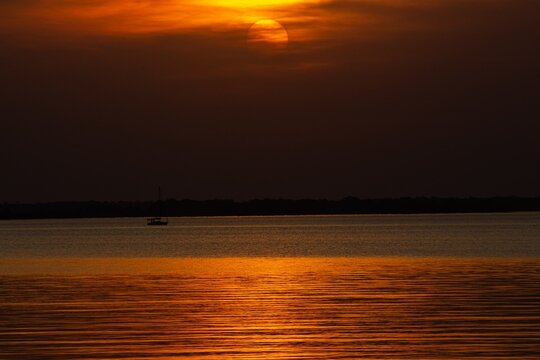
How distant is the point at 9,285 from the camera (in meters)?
52.0

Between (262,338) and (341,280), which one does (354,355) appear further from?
(341,280)

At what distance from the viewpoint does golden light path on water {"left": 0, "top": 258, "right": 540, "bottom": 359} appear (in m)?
28.1

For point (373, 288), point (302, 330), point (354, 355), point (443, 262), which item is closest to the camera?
point (354, 355)

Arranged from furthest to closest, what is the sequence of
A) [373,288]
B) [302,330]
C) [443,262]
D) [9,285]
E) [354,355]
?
[443,262]
[9,285]
[373,288]
[302,330]
[354,355]

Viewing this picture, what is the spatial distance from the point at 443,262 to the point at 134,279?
25752mm

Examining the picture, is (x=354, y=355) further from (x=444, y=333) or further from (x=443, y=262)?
(x=443, y=262)

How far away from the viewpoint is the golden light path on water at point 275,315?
2812 centimetres

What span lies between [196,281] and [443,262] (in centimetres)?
2514

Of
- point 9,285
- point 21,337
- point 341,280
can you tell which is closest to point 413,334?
point 21,337

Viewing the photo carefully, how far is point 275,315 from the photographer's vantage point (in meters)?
35.9

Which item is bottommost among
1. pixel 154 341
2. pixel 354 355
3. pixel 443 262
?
pixel 354 355

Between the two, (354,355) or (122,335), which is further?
(122,335)

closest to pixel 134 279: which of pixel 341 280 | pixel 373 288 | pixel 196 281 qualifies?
pixel 196 281

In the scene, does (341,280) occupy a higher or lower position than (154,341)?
higher
